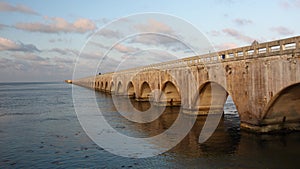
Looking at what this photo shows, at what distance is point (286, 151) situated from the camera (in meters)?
16.9

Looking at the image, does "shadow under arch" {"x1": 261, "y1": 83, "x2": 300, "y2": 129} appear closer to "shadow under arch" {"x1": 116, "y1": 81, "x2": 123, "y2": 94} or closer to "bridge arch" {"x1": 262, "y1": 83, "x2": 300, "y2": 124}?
"bridge arch" {"x1": 262, "y1": 83, "x2": 300, "y2": 124}

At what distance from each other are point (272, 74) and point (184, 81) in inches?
542

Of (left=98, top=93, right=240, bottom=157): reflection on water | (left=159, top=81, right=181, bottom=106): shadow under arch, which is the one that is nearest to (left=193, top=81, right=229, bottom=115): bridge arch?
(left=98, top=93, right=240, bottom=157): reflection on water

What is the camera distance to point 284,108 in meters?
20.0

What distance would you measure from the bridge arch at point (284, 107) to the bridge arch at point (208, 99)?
878 cm

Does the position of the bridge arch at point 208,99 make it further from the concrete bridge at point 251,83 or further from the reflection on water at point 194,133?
the reflection on water at point 194,133

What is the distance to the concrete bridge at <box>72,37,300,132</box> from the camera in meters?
17.8

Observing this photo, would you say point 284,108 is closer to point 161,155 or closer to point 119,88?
point 161,155

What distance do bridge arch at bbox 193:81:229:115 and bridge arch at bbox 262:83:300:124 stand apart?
8781mm

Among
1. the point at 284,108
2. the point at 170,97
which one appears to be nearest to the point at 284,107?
the point at 284,108

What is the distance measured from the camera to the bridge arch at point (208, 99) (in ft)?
95.6

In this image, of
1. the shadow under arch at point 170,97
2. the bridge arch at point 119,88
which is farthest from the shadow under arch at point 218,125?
the bridge arch at point 119,88

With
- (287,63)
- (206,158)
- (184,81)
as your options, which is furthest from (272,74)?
(184,81)

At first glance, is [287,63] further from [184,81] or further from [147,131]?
[184,81]
